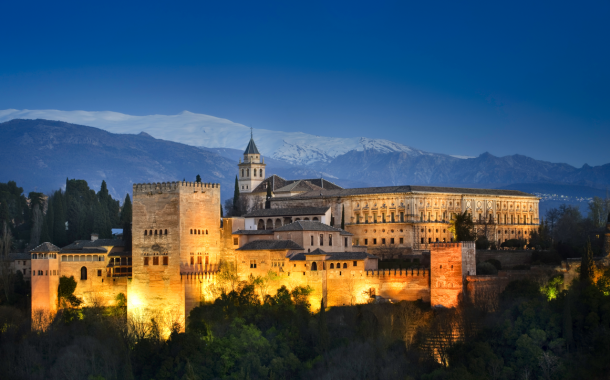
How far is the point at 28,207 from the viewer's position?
90.8m

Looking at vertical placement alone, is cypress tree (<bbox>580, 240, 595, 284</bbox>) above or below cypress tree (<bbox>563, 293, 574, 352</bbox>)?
above

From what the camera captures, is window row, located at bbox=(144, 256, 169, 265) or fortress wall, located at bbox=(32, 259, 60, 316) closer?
window row, located at bbox=(144, 256, 169, 265)

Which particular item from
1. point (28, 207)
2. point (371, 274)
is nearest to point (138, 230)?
point (371, 274)

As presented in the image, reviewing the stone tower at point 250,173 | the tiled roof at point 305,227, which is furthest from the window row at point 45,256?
the stone tower at point 250,173

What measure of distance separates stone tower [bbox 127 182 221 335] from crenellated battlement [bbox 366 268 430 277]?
11.6 metres

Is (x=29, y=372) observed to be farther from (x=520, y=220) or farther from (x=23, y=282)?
(x=520, y=220)

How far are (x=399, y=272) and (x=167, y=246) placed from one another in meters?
16.2

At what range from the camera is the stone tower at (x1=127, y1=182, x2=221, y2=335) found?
54438 mm

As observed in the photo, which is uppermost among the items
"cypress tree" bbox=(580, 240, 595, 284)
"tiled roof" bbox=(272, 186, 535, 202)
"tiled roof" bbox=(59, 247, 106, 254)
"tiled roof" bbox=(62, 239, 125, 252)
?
"tiled roof" bbox=(272, 186, 535, 202)

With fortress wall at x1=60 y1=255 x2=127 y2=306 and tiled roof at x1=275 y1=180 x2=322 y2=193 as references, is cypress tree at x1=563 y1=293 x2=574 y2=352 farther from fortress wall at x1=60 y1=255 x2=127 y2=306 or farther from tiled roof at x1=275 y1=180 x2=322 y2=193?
tiled roof at x1=275 y1=180 x2=322 y2=193

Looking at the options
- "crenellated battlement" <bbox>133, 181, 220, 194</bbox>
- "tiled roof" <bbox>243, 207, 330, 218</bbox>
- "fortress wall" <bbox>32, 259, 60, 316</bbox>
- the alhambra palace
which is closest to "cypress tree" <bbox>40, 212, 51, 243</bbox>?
the alhambra palace

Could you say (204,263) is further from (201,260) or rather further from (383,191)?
(383,191)

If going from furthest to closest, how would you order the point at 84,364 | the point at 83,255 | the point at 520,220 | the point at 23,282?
the point at 520,220, the point at 23,282, the point at 83,255, the point at 84,364

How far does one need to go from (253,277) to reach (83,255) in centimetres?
1301
